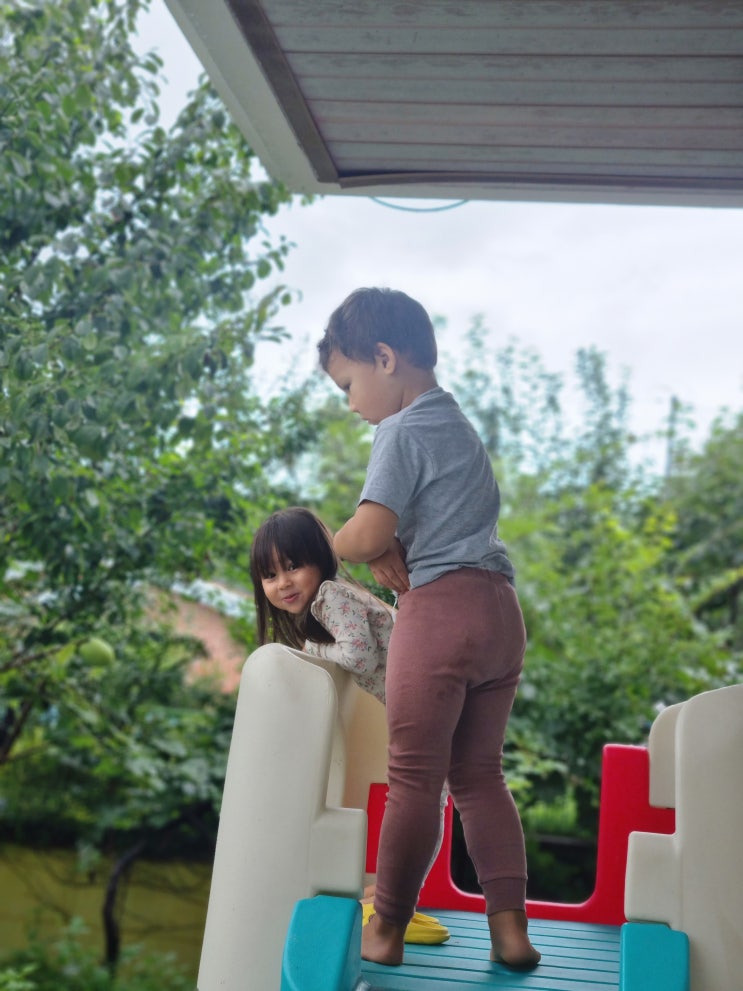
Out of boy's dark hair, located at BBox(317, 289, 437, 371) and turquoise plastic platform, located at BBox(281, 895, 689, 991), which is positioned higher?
boy's dark hair, located at BBox(317, 289, 437, 371)

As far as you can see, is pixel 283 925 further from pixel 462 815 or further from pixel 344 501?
pixel 344 501

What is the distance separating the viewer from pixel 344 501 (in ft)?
15.8

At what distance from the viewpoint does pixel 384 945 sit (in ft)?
5.90

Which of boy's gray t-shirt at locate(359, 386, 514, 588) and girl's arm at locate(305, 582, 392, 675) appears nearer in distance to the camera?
boy's gray t-shirt at locate(359, 386, 514, 588)

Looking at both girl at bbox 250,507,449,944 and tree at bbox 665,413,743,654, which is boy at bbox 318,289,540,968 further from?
tree at bbox 665,413,743,654

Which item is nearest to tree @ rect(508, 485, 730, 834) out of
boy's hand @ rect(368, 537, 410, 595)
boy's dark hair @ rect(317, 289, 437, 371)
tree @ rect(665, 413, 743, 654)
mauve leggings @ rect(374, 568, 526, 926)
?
tree @ rect(665, 413, 743, 654)

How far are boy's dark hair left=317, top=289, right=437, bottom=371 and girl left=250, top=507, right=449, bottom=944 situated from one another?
1.27ft

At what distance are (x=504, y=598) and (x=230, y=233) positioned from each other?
177 centimetres

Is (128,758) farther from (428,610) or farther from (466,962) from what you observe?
(428,610)

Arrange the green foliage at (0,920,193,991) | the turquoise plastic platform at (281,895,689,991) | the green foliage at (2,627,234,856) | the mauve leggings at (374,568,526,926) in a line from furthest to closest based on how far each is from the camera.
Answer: the green foliage at (0,920,193,991) → the green foliage at (2,627,234,856) → the mauve leggings at (374,568,526,926) → the turquoise plastic platform at (281,895,689,991)

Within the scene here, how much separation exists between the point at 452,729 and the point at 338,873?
281 millimetres

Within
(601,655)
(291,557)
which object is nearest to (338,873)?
(291,557)

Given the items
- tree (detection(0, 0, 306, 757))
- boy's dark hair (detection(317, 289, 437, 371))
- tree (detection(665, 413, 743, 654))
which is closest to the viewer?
boy's dark hair (detection(317, 289, 437, 371))

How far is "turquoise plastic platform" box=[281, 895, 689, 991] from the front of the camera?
1.56m
